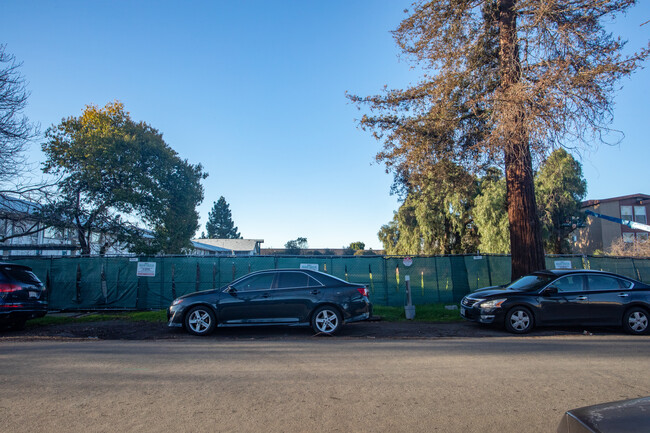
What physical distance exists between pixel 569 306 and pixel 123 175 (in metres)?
22.6

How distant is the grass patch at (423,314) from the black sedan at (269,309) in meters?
3.15

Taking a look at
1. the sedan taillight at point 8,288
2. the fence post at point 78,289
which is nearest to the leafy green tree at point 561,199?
the fence post at point 78,289

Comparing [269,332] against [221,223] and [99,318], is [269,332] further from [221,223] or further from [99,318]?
[221,223]

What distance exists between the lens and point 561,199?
32.1 meters

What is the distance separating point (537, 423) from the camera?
401 centimetres

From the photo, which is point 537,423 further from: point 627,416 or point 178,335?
point 178,335

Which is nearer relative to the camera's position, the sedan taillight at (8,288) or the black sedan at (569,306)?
the sedan taillight at (8,288)

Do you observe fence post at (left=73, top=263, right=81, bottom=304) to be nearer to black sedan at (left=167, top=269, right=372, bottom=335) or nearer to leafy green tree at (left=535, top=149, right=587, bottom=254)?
black sedan at (left=167, top=269, right=372, bottom=335)

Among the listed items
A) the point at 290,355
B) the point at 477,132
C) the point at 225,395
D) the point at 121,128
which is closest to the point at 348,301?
the point at 290,355

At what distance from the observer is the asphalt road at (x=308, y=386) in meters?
4.04

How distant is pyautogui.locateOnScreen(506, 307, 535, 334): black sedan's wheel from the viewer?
33.7 feet

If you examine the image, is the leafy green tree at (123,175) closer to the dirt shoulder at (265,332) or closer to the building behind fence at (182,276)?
the building behind fence at (182,276)

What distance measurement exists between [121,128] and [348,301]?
22.3m

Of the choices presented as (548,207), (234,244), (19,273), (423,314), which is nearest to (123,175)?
(19,273)
